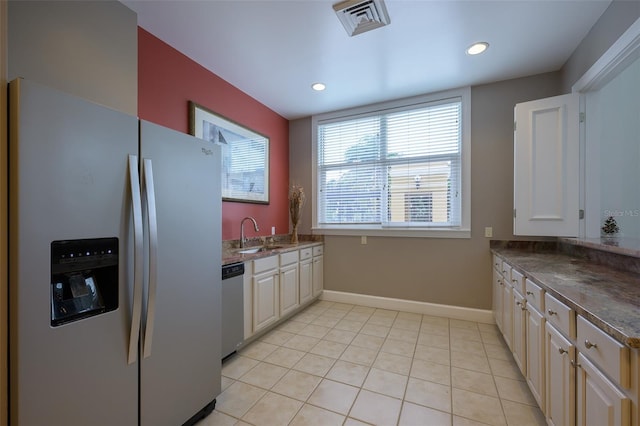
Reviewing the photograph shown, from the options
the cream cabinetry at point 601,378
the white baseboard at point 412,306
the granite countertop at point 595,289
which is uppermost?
the granite countertop at point 595,289

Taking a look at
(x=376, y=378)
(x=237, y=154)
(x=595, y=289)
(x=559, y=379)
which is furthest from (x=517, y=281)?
(x=237, y=154)

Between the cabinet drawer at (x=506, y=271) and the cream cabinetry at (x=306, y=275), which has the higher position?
the cabinet drawer at (x=506, y=271)

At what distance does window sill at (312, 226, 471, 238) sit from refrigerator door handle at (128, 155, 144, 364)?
289 centimetres

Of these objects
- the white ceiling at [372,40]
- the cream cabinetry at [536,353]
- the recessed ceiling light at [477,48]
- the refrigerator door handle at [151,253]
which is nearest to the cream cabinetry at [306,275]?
the white ceiling at [372,40]

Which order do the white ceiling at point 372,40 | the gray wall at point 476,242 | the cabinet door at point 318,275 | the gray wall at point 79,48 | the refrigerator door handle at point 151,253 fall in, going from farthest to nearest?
1. the cabinet door at point 318,275
2. the gray wall at point 476,242
3. the white ceiling at point 372,40
4. the gray wall at point 79,48
5. the refrigerator door handle at point 151,253

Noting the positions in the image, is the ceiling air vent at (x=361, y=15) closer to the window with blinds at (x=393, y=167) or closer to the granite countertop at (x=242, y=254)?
the window with blinds at (x=393, y=167)

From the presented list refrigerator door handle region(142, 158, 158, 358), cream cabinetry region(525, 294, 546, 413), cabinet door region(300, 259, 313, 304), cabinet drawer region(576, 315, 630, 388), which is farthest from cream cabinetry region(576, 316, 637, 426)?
cabinet door region(300, 259, 313, 304)

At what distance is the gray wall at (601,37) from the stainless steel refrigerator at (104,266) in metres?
2.85

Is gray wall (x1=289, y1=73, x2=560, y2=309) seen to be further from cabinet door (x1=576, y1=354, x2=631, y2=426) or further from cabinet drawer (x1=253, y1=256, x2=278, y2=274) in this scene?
cabinet door (x1=576, y1=354, x2=631, y2=426)

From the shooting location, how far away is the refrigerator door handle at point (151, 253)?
1317 millimetres

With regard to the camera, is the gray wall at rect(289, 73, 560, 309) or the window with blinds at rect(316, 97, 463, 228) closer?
the gray wall at rect(289, 73, 560, 309)

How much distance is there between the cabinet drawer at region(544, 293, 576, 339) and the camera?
3.99 ft

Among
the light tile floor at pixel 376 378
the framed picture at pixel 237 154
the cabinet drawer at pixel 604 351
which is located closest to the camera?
the cabinet drawer at pixel 604 351

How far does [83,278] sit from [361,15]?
2347 millimetres
